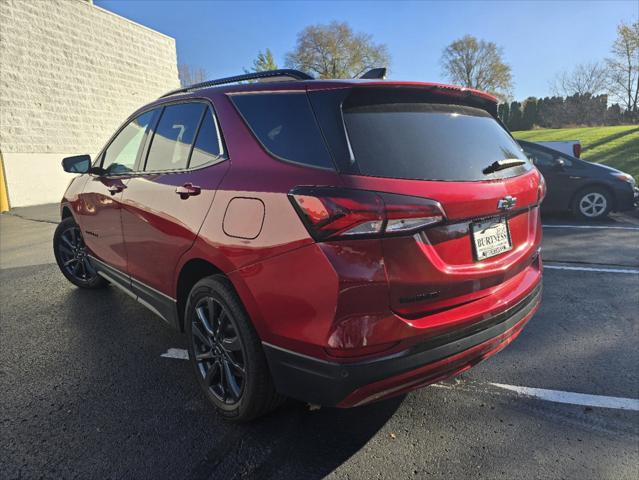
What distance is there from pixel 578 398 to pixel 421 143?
6.18 feet

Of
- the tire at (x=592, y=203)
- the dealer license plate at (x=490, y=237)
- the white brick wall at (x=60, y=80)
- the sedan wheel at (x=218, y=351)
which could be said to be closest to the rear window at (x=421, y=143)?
the dealer license plate at (x=490, y=237)

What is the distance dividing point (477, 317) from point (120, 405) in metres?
2.16

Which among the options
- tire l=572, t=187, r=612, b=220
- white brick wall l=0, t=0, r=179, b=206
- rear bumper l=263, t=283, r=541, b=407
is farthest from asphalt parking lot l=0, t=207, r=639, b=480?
white brick wall l=0, t=0, r=179, b=206

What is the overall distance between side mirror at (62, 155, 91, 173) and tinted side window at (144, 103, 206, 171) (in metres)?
1.36

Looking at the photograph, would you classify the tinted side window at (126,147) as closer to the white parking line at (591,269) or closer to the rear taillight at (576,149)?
the white parking line at (591,269)

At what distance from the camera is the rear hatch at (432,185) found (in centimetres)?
183

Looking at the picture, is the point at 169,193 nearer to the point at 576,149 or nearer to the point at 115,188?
the point at 115,188

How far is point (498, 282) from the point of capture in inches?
87.2

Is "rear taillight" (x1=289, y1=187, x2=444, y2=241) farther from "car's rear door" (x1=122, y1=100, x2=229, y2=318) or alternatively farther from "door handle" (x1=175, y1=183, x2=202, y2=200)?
"door handle" (x1=175, y1=183, x2=202, y2=200)

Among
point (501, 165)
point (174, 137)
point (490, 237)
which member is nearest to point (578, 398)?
point (490, 237)

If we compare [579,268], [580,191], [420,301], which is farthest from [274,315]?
[580,191]

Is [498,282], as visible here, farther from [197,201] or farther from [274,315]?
[197,201]

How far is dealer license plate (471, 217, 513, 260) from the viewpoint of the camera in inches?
82.0

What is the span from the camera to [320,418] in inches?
98.3
